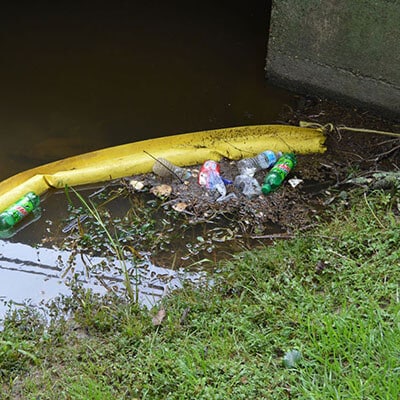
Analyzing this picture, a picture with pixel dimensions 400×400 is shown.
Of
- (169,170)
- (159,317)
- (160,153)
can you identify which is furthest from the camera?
(160,153)

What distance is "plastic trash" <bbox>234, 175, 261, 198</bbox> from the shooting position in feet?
13.7

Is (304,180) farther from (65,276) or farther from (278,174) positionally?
(65,276)

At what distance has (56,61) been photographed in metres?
5.91

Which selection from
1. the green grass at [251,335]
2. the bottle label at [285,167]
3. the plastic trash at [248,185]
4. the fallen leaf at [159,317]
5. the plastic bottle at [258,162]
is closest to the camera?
the green grass at [251,335]

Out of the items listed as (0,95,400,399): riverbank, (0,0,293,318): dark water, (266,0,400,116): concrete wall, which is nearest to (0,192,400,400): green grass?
(0,95,400,399): riverbank

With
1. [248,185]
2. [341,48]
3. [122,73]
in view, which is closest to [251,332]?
[248,185]

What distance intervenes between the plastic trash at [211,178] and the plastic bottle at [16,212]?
1.20m

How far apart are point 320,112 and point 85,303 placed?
2756mm

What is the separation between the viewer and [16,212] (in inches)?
156

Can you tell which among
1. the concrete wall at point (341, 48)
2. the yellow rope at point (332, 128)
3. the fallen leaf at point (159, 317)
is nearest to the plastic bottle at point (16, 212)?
the fallen leaf at point (159, 317)

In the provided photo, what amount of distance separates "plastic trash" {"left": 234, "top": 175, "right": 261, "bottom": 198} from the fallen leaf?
4.21 ft

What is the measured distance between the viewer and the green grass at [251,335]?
102 inches

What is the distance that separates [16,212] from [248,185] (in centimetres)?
162

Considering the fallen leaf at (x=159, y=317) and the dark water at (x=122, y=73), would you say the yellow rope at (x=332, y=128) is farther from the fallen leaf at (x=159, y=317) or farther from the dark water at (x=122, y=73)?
the fallen leaf at (x=159, y=317)
